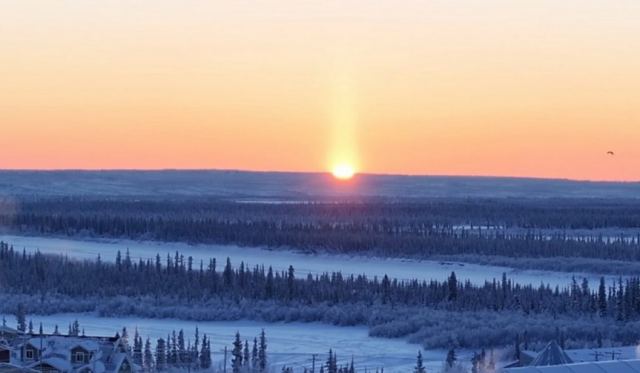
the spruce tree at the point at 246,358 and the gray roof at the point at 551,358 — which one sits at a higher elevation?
the gray roof at the point at 551,358

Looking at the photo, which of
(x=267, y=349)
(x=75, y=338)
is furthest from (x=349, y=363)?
(x=75, y=338)

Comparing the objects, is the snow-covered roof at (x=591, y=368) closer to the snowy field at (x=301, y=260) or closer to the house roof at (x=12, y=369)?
the house roof at (x=12, y=369)

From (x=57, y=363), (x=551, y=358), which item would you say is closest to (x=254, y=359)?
(x=57, y=363)

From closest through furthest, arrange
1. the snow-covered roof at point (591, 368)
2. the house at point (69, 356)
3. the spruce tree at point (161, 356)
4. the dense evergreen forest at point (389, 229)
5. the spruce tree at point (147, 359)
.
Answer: the snow-covered roof at point (591, 368) < the house at point (69, 356) < the spruce tree at point (147, 359) < the spruce tree at point (161, 356) < the dense evergreen forest at point (389, 229)

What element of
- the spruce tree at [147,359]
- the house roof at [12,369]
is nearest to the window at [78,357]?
the house roof at [12,369]

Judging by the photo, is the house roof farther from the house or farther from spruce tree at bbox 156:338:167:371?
spruce tree at bbox 156:338:167:371

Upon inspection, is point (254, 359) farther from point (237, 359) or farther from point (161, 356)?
point (161, 356)
